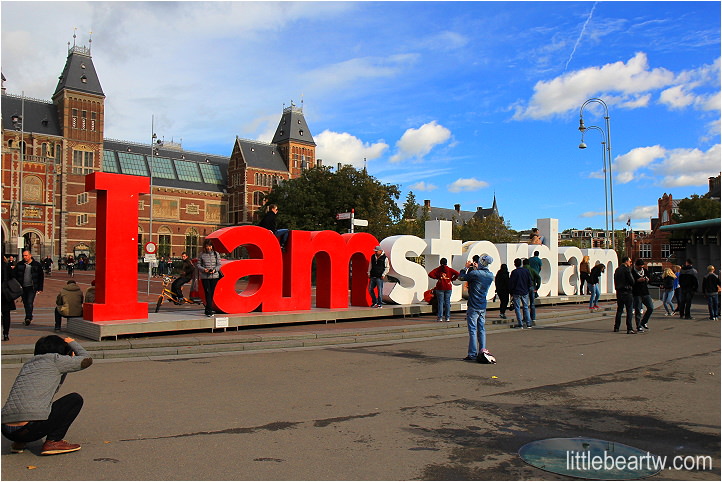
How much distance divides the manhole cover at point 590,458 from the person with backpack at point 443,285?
369 inches

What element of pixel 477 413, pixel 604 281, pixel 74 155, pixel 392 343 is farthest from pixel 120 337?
pixel 74 155

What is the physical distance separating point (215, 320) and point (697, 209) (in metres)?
57.0

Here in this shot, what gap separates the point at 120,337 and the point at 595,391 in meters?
9.08

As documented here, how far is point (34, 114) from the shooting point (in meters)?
74.9

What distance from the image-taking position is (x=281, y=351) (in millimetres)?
10844

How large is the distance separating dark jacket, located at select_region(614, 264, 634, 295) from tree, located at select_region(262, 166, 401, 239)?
106 ft

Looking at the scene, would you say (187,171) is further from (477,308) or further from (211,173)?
(477,308)

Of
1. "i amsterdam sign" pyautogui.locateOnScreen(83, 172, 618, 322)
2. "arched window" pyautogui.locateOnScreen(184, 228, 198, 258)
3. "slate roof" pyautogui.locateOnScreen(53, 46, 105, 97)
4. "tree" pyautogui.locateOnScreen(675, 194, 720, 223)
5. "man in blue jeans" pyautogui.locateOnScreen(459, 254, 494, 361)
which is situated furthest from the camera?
"arched window" pyautogui.locateOnScreen(184, 228, 198, 258)

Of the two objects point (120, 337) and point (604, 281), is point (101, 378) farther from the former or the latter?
point (604, 281)

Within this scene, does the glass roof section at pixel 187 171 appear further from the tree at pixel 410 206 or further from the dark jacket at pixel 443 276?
the dark jacket at pixel 443 276

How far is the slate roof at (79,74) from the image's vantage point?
75188 millimetres

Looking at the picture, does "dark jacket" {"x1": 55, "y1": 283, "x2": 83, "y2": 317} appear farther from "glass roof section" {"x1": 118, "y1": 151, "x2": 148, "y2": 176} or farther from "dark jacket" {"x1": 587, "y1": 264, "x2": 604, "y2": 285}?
"glass roof section" {"x1": 118, "y1": 151, "x2": 148, "y2": 176}

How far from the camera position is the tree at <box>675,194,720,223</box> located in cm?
5444

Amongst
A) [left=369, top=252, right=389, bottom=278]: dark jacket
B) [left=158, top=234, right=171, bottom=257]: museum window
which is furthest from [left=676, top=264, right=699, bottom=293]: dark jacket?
[left=158, top=234, right=171, bottom=257]: museum window
